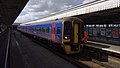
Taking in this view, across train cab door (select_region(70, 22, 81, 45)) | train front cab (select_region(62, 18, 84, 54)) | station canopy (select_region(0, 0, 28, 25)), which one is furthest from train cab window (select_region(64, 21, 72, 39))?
station canopy (select_region(0, 0, 28, 25))

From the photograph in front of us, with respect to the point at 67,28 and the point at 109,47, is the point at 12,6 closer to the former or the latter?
the point at 67,28

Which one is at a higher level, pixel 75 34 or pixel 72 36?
pixel 75 34

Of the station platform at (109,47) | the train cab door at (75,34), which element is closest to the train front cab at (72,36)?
the train cab door at (75,34)

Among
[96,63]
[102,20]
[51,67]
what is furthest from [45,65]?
[102,20]

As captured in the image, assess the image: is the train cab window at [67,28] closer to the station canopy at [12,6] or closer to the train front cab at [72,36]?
the train front cab at [72,36]

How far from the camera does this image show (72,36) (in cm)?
1508

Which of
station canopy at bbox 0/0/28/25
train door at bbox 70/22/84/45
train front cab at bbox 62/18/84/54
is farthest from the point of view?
station canopy at bbox 0/0/28/25

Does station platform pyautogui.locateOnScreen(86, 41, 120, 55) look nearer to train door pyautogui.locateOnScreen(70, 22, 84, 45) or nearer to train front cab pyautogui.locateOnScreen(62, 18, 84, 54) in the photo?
train front cab pyautogui.locateOnScreen(62, 18, 84, 54)

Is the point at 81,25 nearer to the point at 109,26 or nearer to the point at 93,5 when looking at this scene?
the point at 93,5

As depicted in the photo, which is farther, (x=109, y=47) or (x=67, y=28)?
(x=109, y=47)

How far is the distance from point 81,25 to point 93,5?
377cm

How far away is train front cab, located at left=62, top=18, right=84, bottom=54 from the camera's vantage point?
49.1ft

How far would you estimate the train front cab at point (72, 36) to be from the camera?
1496 cm

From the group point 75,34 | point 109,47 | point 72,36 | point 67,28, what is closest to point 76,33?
point 75,34
